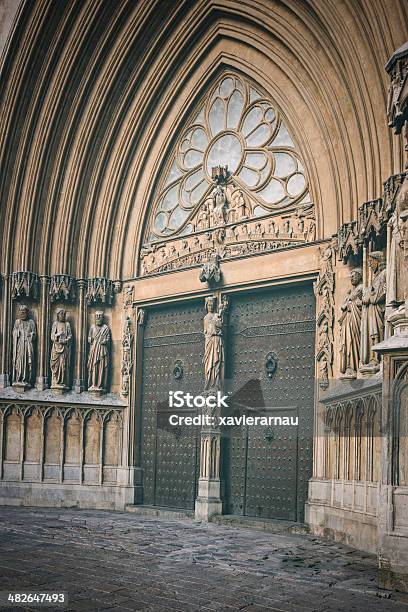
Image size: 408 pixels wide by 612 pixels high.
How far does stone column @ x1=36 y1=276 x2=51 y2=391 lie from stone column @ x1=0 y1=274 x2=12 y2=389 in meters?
Result: 0.61

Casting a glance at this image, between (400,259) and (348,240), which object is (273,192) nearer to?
(348,240)

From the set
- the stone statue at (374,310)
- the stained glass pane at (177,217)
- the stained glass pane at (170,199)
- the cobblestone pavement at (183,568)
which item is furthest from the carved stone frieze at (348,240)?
the stained glass pane at (170,199)

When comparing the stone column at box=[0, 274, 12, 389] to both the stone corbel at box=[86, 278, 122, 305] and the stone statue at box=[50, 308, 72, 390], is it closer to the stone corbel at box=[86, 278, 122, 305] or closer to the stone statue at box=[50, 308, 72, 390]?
the stone statue at box=[50, 308, 72, 390]

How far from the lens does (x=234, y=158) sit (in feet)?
53.1

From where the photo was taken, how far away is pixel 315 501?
1312 centimetres

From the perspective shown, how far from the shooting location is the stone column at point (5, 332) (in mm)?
16469

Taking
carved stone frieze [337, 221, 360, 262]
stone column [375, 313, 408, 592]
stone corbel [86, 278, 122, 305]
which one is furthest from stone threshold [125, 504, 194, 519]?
stone column [375, 313, 408, 592]

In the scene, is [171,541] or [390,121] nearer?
[390,121]

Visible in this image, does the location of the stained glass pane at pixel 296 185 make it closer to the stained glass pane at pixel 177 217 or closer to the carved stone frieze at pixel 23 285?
the stained glass pane at pixel 177 217

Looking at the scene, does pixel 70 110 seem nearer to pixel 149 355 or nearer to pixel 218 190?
pixel 218 190

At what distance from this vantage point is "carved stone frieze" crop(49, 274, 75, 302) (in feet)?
55.1

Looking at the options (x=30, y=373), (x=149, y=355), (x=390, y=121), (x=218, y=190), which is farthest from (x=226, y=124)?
(x=390, y=121)

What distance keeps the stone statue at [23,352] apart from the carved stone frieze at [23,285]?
31 centimetres

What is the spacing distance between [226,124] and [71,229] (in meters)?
3.85
